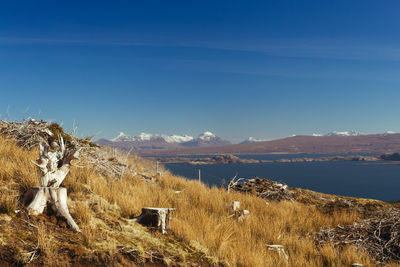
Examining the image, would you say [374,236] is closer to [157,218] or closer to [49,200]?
[157,218]

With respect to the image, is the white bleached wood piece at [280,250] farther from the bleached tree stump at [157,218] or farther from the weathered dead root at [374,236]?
the bleached tree stump at [157,218]

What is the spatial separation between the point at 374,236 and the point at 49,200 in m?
7.43

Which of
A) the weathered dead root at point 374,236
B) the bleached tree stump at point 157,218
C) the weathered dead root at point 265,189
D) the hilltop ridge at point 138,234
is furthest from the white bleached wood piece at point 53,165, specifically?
the weathered dead root at point 265,189

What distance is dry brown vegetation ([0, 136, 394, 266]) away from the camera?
4.80 metres

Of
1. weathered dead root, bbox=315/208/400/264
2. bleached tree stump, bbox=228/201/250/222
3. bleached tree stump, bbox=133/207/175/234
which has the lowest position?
weathered dead root, bbox=315/208/400/264

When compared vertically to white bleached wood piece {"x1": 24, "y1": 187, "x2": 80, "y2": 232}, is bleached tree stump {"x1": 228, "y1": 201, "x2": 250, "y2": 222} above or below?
below

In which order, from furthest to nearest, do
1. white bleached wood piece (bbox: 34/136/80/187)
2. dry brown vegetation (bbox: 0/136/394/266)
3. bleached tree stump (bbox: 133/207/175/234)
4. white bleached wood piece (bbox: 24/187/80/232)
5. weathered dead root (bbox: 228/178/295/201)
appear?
weathered dead root (bbox: 228/178/295/201) < bleached tree stump (bbox: 133/207/175/234) < white bleached wood piece (bbox: 34/136/80/187) < white bleached wood piece (bbox: 24/187/80/232) < dry brown vegetation (bbox: 0/136/394/266)

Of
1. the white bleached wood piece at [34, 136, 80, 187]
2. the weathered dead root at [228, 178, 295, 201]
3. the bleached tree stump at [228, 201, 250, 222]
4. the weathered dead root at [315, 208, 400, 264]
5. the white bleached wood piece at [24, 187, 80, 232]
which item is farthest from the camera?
the weathered dead root at [228, 178, 295, 201]

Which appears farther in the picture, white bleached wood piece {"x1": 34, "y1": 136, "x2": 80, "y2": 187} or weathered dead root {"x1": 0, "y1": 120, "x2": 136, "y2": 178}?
weathered dead root {"x1": 0, "y1": 120, "x2": 136, "y2": 178}

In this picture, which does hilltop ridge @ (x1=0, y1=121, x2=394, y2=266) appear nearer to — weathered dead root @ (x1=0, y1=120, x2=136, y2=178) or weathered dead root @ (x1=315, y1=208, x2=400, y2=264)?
weathered dead root @ (x1=315, y1=208, x2=400, y2=264)

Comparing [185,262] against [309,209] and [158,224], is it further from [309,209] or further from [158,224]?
[309,209]

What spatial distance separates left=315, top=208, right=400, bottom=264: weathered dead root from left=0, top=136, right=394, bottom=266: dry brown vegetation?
0.50 metres

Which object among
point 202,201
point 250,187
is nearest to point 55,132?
point 202,201

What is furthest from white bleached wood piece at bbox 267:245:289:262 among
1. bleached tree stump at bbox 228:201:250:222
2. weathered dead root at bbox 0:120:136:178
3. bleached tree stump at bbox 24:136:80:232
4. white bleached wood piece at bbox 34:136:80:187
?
weathered dead root at bbox 0:120:136:178
